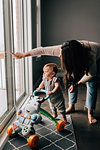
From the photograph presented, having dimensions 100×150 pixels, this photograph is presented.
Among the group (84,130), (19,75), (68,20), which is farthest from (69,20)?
(84,130)

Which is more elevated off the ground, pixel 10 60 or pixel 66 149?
pixel 10 60

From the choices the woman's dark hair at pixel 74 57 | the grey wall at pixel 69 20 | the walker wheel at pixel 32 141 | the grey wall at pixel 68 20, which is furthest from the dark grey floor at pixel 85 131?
the grey wall at pixel 69 20

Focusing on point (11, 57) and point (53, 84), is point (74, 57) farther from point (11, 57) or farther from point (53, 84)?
point (11, 57)

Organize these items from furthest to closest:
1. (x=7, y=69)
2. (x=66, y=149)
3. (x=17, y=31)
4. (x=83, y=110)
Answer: (x=17, y=31), (x=83, y=110), (x=7, y=69), (x=66, y=149)

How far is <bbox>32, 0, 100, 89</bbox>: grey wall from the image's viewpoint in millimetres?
4266

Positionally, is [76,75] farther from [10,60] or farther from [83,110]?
[83,110]

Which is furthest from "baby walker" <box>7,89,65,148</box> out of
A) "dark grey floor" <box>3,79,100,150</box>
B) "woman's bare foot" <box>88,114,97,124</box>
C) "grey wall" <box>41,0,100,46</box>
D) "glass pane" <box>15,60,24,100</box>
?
"grey wall" <box>41,0,100,46</box>

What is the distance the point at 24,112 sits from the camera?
1.64 metres

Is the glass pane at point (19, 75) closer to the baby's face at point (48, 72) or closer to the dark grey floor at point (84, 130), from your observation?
the dark grey floor at point (84, 130)

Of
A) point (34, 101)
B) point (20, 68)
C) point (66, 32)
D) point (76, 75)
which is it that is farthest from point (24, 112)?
point (66, 32)

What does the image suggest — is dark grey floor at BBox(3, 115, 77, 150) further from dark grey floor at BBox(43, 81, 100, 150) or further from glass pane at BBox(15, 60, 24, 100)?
glass pane at BBox(15, 60, 24, 100)

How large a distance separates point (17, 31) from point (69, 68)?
1610mm

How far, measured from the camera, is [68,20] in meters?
4.37

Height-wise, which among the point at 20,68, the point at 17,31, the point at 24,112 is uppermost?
the point at 17,31
